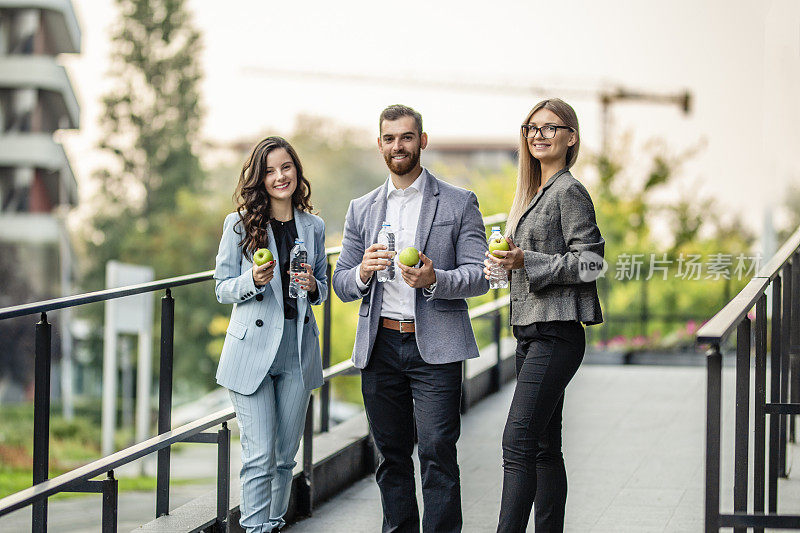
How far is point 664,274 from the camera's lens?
21.6 meters

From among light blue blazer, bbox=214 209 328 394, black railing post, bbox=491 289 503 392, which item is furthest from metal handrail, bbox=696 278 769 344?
black railing post, bbox=491 289 503 392

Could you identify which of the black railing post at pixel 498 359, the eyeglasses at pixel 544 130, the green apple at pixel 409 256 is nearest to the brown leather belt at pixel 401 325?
the green apple at pixel 409 256

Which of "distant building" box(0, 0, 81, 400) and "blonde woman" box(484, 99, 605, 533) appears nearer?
"blonde woman" box(484, 99, 605, 533)

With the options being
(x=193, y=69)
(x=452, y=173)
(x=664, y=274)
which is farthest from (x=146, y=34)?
(x=664, y=274)

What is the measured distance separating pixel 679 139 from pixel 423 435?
78.5 feet

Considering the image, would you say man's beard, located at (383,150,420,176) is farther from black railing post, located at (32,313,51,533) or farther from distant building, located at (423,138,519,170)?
distant building, located at (423,138,519,170)

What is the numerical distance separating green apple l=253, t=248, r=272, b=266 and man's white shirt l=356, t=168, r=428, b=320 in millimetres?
351

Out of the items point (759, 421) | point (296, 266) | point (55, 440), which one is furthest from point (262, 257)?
point (55, 440)

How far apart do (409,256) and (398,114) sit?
1.67 feet

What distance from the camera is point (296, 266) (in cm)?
414

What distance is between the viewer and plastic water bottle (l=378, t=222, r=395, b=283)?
13.2 feet

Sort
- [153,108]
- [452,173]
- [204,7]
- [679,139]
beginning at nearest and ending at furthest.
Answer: [679,139] < [452,173] < [153,108] < [204,7]

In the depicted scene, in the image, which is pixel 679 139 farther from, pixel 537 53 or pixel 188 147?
pixel 537 53

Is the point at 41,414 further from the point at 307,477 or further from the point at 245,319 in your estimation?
the point at 307,477
